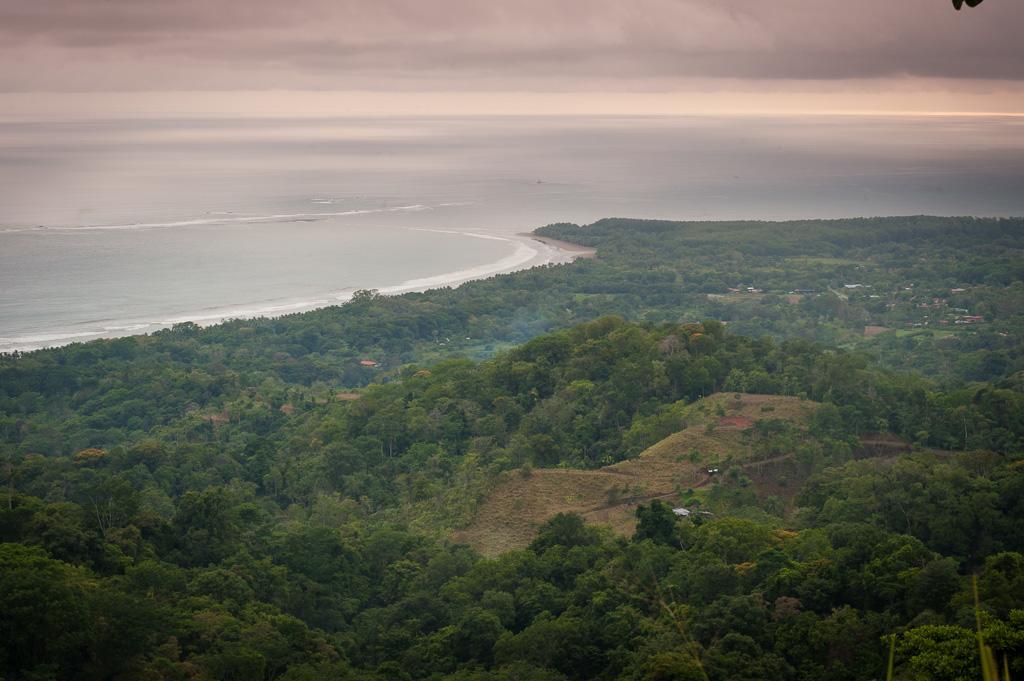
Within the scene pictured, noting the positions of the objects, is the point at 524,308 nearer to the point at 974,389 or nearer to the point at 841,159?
the point at 974,389

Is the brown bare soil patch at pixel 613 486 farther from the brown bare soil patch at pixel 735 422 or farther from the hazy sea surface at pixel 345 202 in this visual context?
the hazy sea surface at pixel 345 202

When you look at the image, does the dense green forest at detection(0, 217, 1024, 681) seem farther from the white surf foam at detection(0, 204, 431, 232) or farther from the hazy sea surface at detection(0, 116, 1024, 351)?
the white surf foam at detection(0, 204, 431, 232)

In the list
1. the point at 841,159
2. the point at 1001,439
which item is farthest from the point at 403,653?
the point at 841,159

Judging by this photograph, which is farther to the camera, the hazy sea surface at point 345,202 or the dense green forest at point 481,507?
the hazy sea surface at point 345,202

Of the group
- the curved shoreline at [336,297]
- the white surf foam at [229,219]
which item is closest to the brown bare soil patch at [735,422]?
the curved shoreline at [336,297]

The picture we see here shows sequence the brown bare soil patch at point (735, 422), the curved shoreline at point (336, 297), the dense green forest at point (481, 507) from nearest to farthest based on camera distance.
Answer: the dense green forest at point (481, 507) < the brown bare soil patch at point (735, 422) < the curved shoreline at point (336, 297)

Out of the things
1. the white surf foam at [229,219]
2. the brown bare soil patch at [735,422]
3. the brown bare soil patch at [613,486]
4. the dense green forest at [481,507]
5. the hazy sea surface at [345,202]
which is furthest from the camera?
the white surf foam at [229,219]

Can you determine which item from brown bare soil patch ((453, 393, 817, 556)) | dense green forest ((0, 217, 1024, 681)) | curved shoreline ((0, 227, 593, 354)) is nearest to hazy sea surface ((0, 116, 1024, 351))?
curved shoreline ((0, 227, 593, 354))
